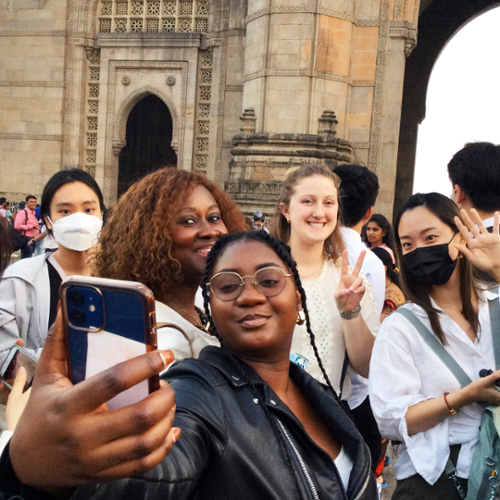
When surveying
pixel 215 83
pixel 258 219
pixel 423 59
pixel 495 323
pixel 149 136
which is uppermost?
pixel 423 59

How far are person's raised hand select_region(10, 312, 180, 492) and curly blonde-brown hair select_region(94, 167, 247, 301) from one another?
126cm

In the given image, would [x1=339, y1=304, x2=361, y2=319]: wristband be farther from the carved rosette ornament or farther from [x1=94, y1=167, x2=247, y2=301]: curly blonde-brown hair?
the carved rosette ornament

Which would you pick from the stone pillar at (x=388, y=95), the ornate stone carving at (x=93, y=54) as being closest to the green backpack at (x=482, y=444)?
the stone pillar at (x=388, y=95)

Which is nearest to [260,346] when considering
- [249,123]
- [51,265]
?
[51,265]

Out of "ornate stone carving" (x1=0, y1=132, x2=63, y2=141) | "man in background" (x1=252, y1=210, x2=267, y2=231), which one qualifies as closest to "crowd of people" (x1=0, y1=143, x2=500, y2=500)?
"man in background" (x1=252, y1=210, x2=267, y2=231)

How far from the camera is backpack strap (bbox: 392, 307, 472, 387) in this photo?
2.47 meters

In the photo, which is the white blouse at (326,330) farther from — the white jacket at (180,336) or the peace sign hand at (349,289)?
the white jacket at (180,336)

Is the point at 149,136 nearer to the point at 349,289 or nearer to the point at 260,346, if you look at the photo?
the point at 349,289

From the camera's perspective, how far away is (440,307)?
Result: 265 cm

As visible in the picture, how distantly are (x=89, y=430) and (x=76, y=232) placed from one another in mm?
2382

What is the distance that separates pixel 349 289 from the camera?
288cm

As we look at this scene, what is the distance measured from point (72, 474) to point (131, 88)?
54.5 ft

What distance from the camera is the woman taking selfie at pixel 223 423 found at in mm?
957

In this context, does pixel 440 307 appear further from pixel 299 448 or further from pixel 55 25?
pixel 55 25
